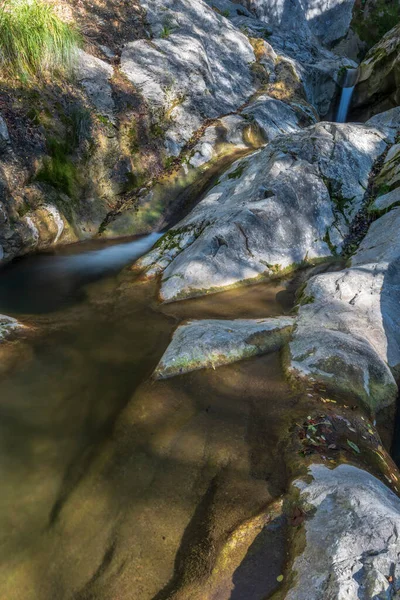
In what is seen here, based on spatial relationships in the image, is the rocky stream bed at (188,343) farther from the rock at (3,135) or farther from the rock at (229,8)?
the rock at (229,8)

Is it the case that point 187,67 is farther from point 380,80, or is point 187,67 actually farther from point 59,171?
point 380,80

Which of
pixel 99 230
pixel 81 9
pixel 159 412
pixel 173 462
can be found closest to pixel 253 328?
pixel 159 412

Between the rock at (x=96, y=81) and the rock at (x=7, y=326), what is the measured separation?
8.30 meters

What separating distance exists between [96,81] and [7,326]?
377 inches

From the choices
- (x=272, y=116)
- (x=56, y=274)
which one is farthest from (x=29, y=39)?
(x=272, y=116)

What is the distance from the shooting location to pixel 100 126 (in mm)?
11352

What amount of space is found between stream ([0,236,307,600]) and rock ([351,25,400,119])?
1530 cm

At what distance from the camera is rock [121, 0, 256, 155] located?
1327 cm

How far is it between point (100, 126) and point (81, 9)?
592cm

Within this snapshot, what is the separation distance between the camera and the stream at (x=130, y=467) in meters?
2.72

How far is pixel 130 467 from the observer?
140 inches

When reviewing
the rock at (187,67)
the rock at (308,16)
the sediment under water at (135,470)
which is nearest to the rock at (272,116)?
the rock at (187,67)

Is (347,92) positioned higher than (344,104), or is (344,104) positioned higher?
(347,92)

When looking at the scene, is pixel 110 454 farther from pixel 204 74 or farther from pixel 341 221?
pixel 204 74
